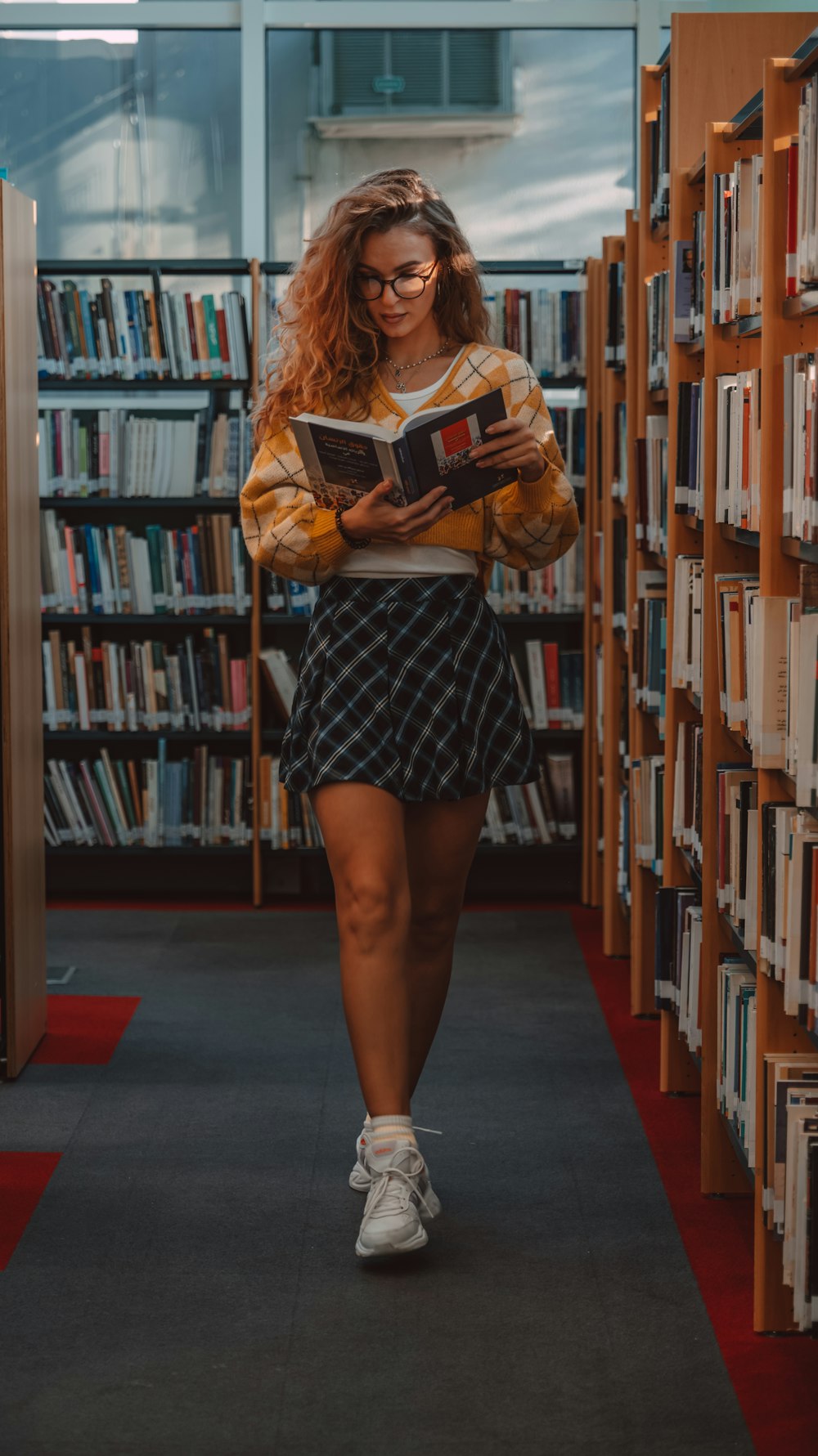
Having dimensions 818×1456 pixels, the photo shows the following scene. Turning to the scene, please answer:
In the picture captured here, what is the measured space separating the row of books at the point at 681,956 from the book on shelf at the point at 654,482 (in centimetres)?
79

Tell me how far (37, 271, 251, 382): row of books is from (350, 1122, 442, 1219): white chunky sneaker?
9.84 feet

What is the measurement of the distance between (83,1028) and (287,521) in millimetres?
1796

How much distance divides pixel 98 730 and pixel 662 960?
254cm

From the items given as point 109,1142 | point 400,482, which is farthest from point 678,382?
point 109,1142

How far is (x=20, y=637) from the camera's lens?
3381 millimetres

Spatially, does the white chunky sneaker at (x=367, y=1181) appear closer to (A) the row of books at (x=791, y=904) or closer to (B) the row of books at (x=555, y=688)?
(A) the row of books at (x=791, y=904)

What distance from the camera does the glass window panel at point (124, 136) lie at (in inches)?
225

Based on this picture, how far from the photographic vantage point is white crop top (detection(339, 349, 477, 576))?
2.45 m

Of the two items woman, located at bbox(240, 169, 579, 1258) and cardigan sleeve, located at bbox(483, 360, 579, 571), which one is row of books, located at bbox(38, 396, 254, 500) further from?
cardigan sleeve, located at bbox(483, 360, 579, 571)

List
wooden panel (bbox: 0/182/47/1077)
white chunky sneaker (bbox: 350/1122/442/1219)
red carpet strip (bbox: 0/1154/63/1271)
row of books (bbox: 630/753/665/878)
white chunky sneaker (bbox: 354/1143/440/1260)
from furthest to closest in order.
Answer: row of books (bbox: 630/753/665/878) < wooden panel (bbox: 0/182/47/1077) < red carpet strip (bbox: 0/1154/63/1271) < white chunky sneaker (bbox: 350/1122/442/1219) < white chunky sneaker (bbox: 354/1143/440/1260)

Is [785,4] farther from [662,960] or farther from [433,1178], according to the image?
[433,1178]

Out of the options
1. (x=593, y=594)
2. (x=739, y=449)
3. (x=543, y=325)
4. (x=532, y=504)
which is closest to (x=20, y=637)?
(x=532, y=504)

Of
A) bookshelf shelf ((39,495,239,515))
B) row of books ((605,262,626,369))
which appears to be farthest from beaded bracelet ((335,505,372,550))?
bookshelf shelf ((39,495,239,515))

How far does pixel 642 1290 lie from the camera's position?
239 centimetres
